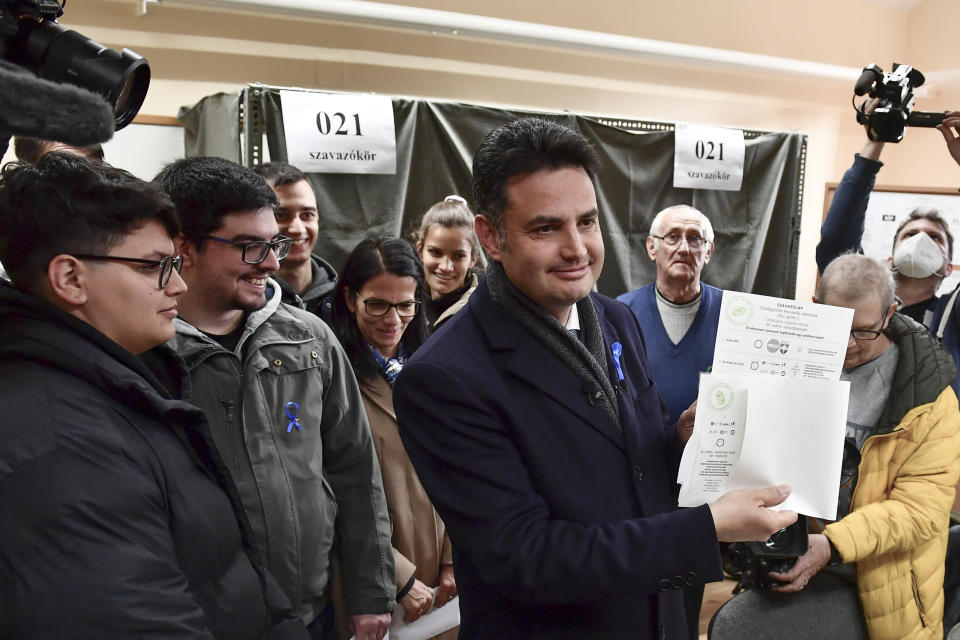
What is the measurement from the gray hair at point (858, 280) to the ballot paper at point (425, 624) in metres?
1.25

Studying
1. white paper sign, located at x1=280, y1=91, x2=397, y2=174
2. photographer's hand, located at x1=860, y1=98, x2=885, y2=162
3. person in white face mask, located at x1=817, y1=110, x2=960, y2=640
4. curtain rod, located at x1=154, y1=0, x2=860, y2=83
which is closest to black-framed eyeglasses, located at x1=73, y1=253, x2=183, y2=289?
white paper sign, located at x1=280, y1=91, x2=397, y2=174

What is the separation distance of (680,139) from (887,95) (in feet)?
4.54

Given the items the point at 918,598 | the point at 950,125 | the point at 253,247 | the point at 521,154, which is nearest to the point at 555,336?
the point at 521,154

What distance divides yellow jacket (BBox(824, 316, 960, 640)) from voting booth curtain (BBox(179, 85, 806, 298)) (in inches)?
83.6

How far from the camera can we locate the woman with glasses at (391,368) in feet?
6.44

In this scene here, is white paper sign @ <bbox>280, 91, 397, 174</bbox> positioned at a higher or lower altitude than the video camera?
higher

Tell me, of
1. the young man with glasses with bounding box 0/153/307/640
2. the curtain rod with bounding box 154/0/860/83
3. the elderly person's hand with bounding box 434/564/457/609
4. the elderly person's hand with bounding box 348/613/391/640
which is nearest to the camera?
the young man with glasses with bounding box 0/153/307/640

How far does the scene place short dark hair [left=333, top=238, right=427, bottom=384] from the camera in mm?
2027

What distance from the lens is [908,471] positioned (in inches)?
65.6

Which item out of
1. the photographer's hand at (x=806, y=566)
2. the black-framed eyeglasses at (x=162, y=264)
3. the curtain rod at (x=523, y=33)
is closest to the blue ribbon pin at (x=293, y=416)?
the black-framed eyeglasses at (x=162, y=264)

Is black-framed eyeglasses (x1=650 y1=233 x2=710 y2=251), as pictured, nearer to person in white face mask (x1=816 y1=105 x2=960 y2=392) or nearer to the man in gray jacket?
person in white face mask (x1=816 y1=105 x2=960 y2=392)

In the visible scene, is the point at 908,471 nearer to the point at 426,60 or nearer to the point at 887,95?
the point at 887,95

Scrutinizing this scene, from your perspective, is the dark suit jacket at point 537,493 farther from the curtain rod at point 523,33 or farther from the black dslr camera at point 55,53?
the curtain rod at point 523,33

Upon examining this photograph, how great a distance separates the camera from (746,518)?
109 cm
